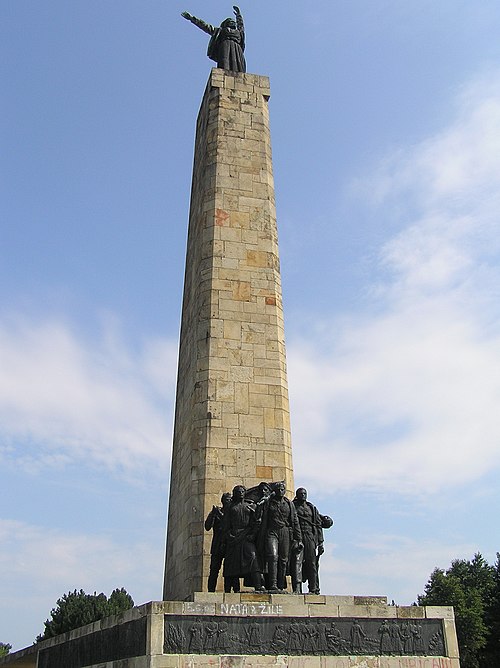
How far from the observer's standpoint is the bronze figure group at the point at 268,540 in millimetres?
10922

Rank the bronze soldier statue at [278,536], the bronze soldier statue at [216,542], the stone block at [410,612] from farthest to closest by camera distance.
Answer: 1. the bronze soldier statue at [216,542]
2. the bronze soldier statue at [278,536]
3. the stone block at [410,612]

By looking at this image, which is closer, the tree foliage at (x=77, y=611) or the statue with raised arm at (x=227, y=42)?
the statue with raised arm at (x=227, y=42)

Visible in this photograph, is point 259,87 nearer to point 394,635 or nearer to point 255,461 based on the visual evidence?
point 255,461

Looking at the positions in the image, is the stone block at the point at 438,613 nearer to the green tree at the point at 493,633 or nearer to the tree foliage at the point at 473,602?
the tree foliage at the point at 473,602

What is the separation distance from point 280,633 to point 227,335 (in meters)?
6.12

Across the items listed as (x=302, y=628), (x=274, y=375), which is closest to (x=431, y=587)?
(x=274, y=375)

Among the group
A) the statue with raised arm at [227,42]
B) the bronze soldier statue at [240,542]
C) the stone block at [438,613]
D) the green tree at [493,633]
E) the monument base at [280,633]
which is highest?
the statue with raised arm at [227,42]

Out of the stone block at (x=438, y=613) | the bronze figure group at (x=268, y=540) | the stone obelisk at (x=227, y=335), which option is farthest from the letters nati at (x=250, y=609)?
the stone obelisk at (x=227, y=335)

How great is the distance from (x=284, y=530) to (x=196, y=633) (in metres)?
2.22

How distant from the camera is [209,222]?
50.1 ft

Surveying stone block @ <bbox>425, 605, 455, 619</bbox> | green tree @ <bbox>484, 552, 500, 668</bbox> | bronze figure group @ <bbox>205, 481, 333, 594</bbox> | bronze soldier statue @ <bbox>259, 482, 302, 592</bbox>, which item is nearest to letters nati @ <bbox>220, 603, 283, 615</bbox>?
bronze figure group @ <bbox>205, 481, 333, 594</bbox>

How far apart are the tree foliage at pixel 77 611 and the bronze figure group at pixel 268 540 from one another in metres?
30.4

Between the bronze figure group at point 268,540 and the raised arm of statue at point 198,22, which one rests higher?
the raised arm of statue at point 198,22

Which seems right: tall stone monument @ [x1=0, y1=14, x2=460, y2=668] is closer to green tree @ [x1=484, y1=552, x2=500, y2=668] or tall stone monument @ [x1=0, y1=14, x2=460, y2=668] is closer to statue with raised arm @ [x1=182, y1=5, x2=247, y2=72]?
statue with raised arm @ [x1=182, y1=5, x2=247, y2=72]
